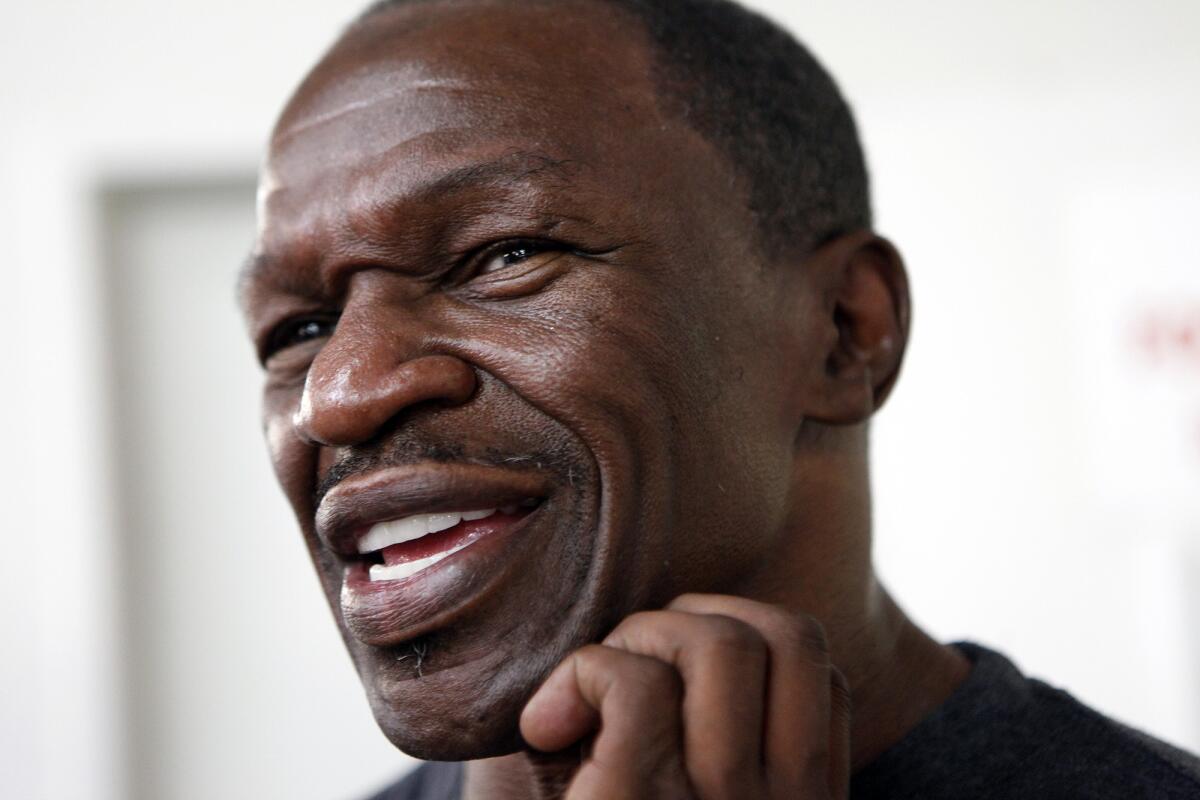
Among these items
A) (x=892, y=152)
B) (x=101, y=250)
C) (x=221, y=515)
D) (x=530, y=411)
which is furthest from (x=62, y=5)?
(x=530, y=411)

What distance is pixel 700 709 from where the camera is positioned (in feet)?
2.74

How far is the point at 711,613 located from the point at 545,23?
54cm

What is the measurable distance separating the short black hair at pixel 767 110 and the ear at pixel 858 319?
28 mm

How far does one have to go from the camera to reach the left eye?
1053 millimetres

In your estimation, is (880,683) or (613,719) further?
(880,683)

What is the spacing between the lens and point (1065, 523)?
110 inches

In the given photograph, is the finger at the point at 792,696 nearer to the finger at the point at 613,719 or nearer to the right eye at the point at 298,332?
the finger at the point at 613,719

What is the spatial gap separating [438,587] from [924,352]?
209 centimetres

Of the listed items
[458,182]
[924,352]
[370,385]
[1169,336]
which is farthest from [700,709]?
[1169,336]

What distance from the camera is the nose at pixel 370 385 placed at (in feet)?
3.26

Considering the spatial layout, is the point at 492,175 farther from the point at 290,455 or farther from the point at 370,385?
the point at 290,455

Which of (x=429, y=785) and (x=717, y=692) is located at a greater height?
(x=717, y=692)

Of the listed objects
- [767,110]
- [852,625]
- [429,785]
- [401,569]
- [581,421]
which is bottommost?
[429,785]

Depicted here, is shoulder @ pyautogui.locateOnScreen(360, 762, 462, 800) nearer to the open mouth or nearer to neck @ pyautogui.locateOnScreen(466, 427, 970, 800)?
neck @ pyautogui.locateOnScreen(466, 427, 970, 800)
